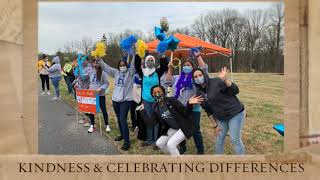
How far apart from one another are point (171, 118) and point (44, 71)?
1.32 m

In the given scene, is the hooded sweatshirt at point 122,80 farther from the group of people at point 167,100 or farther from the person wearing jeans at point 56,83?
the person wearing jeans at point 56,83

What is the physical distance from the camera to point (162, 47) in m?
4.34

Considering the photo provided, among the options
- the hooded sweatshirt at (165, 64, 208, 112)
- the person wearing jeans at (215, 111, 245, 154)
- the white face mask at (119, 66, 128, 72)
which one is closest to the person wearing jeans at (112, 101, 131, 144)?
the white face mask at (119, 66, 128, 72)

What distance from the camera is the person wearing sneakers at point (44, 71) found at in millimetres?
4191

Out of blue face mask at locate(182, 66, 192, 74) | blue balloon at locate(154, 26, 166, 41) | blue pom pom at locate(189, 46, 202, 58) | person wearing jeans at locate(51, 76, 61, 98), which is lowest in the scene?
person wearing jeans at locate(51, 76, 61, 98)

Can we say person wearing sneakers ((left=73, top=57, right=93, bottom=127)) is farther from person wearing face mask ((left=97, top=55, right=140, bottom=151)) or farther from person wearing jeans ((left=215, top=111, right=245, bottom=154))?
person wearing jeans ((left=215, top=111, right=245, bottom=154))

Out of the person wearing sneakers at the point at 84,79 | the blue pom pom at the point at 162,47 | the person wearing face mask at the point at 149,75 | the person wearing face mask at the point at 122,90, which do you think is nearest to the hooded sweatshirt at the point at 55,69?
the person wearing sneakers at the point at 84,79

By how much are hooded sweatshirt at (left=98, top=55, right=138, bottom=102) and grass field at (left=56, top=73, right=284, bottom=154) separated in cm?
43

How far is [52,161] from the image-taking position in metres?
3.76

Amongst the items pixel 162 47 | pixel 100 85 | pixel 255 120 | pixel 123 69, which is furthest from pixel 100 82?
pixel 255 120

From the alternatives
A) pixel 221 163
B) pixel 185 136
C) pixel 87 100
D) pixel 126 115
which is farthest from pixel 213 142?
pixel 87 100

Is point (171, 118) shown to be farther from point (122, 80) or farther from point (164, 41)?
point (164, 41)

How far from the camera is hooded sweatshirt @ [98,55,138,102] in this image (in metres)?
4.48

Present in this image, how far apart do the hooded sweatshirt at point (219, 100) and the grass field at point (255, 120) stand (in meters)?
0.08
